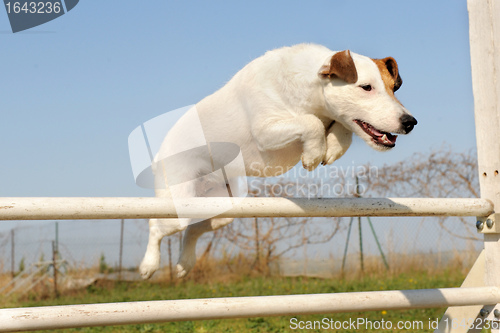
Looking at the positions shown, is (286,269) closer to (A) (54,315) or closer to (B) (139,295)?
(B) (139,295)

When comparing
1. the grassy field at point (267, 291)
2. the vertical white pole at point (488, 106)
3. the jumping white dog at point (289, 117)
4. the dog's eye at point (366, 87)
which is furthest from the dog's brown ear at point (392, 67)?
the grassy field at point (267, 291)

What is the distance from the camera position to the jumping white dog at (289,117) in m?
2.47

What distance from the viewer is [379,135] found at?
2547 mm

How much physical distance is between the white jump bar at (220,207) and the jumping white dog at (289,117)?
8.2 inches

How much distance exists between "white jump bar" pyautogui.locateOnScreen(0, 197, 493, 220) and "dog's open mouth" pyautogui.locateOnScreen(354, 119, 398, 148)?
27 cm

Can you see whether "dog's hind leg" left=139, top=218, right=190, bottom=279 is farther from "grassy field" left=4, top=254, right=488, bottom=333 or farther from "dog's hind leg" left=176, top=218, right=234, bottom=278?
"grassy field" left=4, top=254, right=488, bottom=333

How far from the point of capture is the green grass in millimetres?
5777

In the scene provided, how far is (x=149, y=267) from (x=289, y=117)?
3.41ft

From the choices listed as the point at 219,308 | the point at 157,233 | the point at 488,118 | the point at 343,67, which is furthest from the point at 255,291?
the point at 343,67

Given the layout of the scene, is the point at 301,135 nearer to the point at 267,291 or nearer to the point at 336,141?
the point at 336,141

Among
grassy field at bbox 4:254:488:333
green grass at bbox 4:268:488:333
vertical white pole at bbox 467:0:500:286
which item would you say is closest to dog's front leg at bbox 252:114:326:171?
vertical white pole at bbox 467:0:500:286

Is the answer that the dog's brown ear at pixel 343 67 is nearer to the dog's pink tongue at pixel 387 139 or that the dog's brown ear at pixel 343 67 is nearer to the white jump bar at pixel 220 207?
the dog's pink tongue at pixel 387 139

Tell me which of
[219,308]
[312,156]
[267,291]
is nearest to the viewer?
[219,308]

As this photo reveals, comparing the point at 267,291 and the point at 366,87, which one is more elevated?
the point at 366,87
